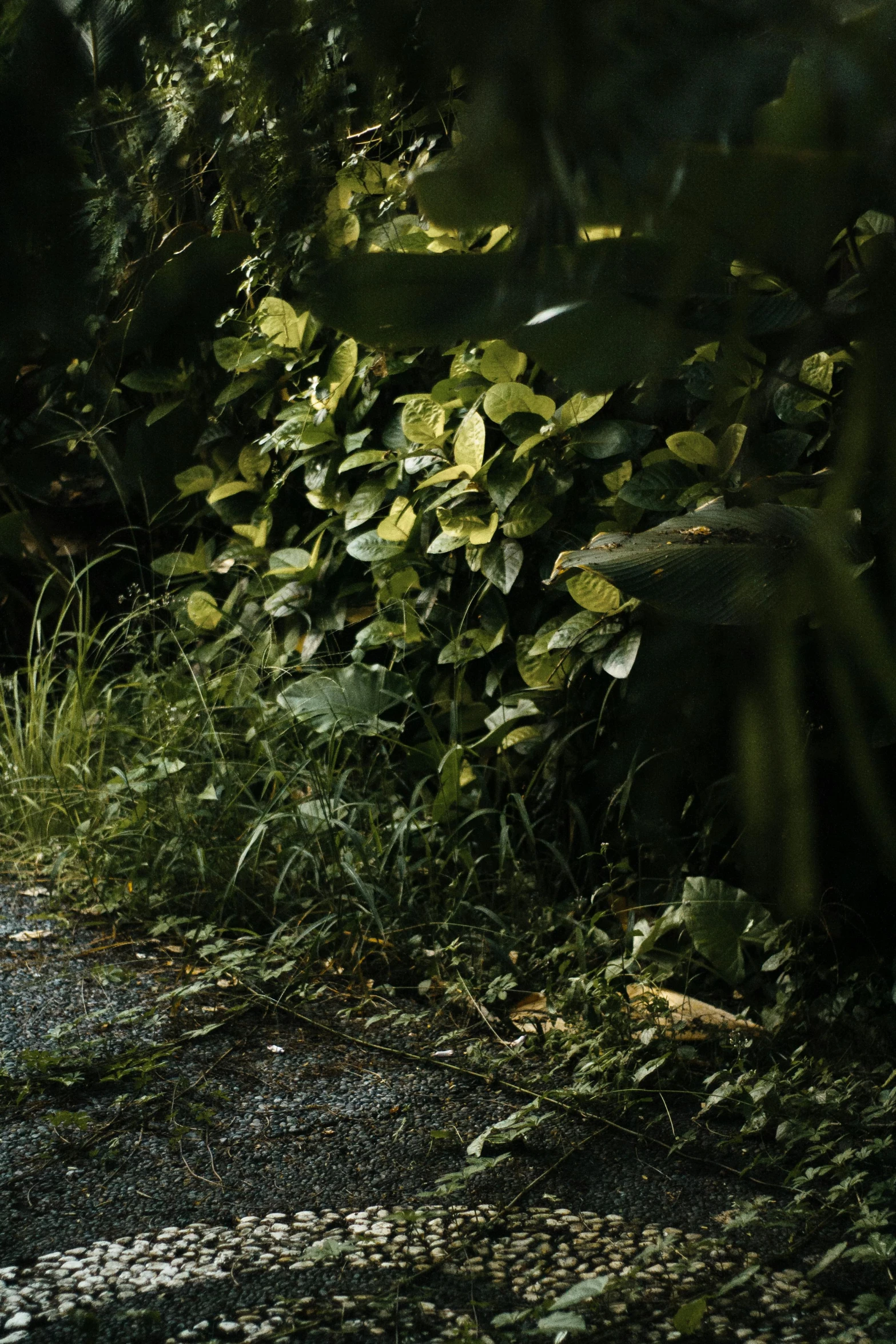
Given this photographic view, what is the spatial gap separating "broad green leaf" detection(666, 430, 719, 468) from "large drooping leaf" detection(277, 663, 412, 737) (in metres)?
1.48

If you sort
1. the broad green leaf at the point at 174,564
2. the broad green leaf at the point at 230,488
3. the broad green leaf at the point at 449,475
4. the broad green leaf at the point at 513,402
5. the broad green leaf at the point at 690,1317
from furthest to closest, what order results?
the broad green leaf at the point at 174,564 < the broad green leaf at the point at 230,488 < the broad green leaf at the point at 449,475 < the broad green leaf at the point at 513,402 < the broad green leaf at the point at 690,1317

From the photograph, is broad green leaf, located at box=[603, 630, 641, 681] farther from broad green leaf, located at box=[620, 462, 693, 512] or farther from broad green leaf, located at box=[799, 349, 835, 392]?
broad green leaf, located at box=[799, 349, 835, 392]

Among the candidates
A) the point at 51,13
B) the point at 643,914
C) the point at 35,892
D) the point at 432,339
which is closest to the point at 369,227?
the point at 432,339

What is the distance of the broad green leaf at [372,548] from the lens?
288cm

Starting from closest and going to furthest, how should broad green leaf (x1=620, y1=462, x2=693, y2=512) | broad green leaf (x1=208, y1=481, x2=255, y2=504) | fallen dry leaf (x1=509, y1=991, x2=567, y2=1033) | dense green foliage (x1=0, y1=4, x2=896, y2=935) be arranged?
1. dense green foliage (x1=0, y1=4, x2=896, y2=935)
2. broad green leaf (x1=620, y1=462, x2=693, y2=512)
3. fallen dry leaf (x1=509, y1=991, x2=567, y2=1033)
4. broad green leaf (x1=208, y1=481, x2=255, y2=504)

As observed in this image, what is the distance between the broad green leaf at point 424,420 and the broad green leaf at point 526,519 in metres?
0.30

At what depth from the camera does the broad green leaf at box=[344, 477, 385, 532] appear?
2928mm

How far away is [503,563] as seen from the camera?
263 centimetres

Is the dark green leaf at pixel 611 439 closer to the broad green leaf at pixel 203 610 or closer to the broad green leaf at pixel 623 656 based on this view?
the broad green leaf at pixel 623 656

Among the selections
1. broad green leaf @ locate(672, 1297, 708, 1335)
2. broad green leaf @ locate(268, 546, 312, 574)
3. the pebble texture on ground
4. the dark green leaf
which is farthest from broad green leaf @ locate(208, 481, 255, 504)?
broad green leaf @ locate(672, 1297, 708, 1335)

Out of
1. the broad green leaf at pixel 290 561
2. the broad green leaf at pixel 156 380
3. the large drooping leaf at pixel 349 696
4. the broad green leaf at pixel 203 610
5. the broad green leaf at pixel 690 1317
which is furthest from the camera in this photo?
the broad green leaf at pixel 203 610

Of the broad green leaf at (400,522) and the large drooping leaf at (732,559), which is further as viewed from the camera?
the broad green leaf at (400,522)

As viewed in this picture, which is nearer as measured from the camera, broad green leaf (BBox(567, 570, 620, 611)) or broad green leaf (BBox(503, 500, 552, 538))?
broad green leaf (BBox(567, 570, 620, 611))

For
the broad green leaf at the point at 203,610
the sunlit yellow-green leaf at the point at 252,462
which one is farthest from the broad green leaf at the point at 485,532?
the broad green leaf at the point at 203,610
